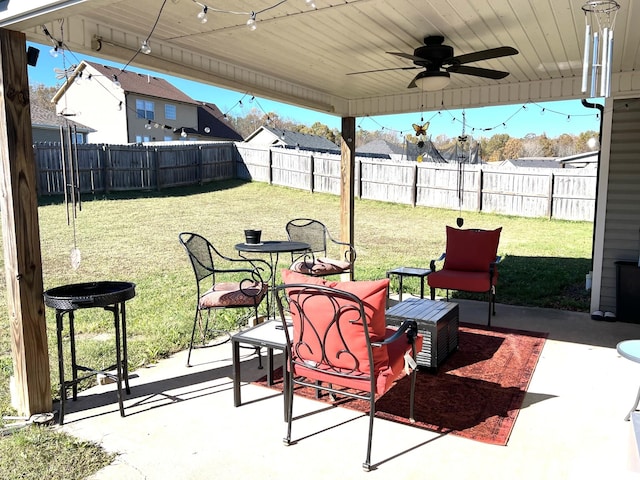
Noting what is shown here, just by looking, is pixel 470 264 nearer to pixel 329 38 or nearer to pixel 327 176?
pixel 329 38

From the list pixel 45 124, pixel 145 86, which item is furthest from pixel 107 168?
pixel 145 86

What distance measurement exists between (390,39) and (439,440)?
10.2ft

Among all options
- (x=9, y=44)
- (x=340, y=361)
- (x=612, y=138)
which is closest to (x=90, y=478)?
(x=340, y=361)

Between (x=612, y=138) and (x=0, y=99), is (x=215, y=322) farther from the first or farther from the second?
(x=612, y=138)

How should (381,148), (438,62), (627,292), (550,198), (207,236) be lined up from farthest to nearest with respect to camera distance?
(381,148) → (550,198) → (207,236) → (627,292) → (438,62)

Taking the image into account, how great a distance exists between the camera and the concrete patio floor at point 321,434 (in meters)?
2.40

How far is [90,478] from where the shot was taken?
2.33 m

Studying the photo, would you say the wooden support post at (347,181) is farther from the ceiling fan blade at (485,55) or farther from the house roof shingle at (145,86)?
the house roof shingle at (145,86)

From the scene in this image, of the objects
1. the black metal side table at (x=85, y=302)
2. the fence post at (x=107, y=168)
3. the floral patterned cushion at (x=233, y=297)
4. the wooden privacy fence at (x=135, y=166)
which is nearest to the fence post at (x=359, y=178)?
the wooden privacy fence at (x=135, y=166)

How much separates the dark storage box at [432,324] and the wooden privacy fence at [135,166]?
993 centimetres

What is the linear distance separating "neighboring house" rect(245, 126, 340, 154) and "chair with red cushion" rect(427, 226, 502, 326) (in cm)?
1653

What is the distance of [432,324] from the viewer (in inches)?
140

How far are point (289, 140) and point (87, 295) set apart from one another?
2008cm

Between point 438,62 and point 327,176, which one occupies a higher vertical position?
point 438,62
